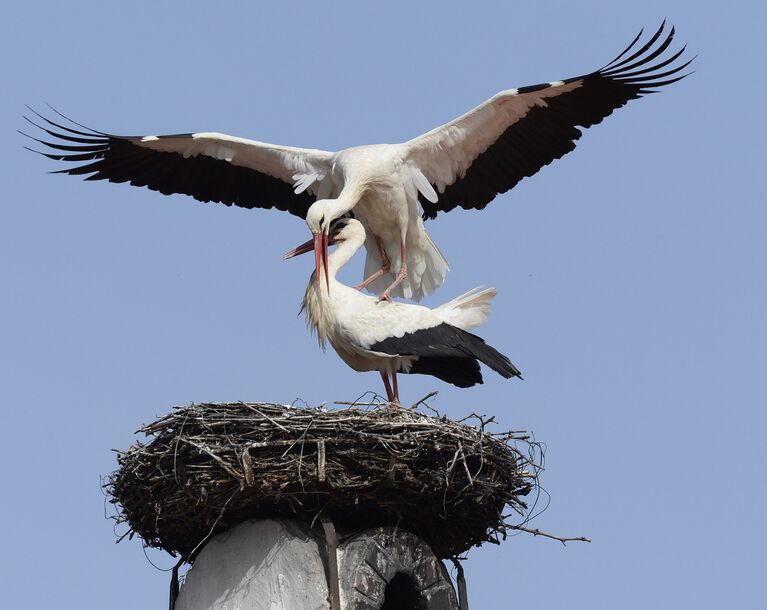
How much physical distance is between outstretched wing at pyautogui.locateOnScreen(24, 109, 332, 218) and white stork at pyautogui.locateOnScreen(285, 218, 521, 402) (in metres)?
1.48

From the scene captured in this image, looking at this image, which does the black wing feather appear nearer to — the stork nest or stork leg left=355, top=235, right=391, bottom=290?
the stork nest

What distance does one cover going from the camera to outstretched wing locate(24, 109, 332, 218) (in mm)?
10922

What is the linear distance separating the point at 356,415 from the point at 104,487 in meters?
1.33

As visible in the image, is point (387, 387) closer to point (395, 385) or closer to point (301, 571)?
point (395, 385)

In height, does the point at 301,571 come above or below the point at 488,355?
below

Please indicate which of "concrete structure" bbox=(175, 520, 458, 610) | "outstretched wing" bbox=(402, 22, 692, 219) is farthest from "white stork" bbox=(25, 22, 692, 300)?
"concrete structure" bbox=(175, 520, 458, 610)

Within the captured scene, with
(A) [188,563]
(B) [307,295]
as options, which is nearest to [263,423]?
(A) [188,563]

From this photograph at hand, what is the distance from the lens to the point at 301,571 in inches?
308

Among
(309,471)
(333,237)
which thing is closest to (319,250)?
(333,237)

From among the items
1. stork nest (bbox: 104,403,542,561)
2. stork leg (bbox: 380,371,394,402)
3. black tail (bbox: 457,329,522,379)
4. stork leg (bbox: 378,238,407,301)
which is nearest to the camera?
stork nest (bbox: 104,403,542,561)

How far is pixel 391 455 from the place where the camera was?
7.82 metres

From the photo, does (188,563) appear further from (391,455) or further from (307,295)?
(307,295)

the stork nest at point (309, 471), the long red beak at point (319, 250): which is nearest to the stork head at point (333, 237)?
the long red beak at point (319, 250)

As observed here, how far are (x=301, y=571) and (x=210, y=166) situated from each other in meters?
4.16
